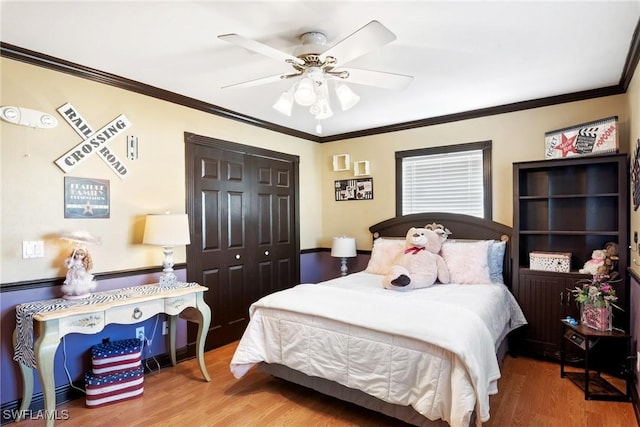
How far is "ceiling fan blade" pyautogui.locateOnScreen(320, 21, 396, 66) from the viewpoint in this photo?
1.71m

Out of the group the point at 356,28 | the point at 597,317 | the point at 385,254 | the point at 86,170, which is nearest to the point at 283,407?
the point at 385,254

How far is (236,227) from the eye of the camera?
3.94 meters

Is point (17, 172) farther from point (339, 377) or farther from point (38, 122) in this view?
point (339, 377)

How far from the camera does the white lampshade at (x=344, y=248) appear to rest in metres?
4.46

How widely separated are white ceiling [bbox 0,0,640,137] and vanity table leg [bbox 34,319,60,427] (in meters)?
1.77

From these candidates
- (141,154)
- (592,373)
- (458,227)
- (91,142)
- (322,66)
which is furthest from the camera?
(458,227)

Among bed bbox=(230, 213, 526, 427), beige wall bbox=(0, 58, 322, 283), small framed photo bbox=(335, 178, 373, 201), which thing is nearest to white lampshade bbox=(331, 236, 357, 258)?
small framed photo bbox=(335, 178, 373, 201)

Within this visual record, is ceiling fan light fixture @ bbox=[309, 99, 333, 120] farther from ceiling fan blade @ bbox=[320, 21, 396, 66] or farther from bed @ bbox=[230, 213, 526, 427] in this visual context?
bed @ bbox=[230, 213, 526, 427]

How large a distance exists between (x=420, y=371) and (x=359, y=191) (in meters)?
2.95

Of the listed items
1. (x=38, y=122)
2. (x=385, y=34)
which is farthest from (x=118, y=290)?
(x=385, y=34)

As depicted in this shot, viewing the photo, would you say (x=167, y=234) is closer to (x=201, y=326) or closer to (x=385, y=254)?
(x=201, y=326)

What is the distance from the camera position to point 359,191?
4746 millimetres

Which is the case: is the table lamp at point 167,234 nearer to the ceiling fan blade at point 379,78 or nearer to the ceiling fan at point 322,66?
the ceiling fan at point 322,66

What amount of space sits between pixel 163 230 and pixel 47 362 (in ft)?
3.65
